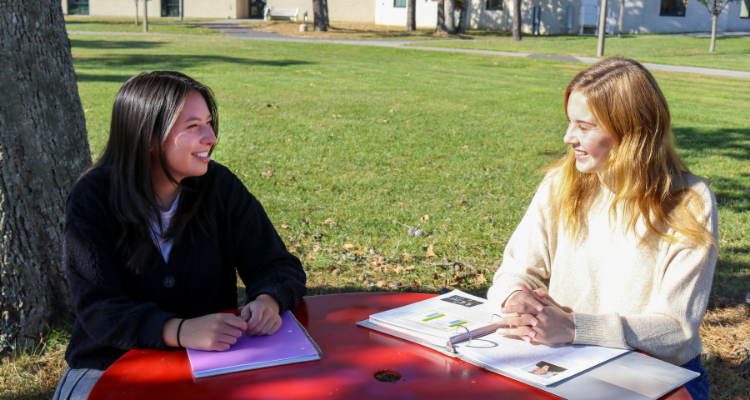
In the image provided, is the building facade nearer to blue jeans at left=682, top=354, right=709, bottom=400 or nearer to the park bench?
the park bench

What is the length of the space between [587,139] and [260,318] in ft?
4.23

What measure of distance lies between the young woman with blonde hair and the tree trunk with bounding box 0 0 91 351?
2.59m

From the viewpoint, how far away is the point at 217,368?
5.84 feet

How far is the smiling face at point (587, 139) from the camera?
226 cm

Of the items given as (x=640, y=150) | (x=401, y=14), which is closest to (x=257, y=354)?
(x=640, y=150)

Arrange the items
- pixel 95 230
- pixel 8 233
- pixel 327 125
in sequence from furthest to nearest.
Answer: pixel 327 125, pixel 8 233, pixel 95 230

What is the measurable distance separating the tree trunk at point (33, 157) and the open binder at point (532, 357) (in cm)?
233

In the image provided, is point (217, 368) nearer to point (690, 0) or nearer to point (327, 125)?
point (327, 125)

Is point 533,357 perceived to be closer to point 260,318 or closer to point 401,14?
point 260,318

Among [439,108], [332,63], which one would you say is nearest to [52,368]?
[439,108]

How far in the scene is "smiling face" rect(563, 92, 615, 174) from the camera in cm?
226

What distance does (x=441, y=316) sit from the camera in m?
2.14

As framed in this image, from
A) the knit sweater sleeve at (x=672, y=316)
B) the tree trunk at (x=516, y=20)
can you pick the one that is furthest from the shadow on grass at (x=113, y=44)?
the knit sweater sleeve at (x=672, y=316)

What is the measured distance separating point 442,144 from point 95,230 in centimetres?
722
